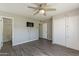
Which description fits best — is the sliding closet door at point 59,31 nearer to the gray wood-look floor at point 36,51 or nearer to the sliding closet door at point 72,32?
the sliding closet door at point 72,32

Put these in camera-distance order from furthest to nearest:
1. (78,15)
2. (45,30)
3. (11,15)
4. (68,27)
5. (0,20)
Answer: (45,30)
(11,15)
(68,27)
(0,20)
(78,15)

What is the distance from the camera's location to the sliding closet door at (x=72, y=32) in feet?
15.4

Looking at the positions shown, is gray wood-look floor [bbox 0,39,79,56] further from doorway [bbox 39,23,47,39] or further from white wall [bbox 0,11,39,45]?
doorway [bbox 39,23,47,39]

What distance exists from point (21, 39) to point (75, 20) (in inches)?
166

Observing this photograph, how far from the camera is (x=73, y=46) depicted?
16.1ft

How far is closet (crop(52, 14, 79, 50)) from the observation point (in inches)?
187

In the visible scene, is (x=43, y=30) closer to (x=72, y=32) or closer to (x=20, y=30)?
(x=20, y=30)

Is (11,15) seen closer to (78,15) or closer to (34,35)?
(34,35)

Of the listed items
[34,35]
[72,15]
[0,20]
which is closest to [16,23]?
[0,20]

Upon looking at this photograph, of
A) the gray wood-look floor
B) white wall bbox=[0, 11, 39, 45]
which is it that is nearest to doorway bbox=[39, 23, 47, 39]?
white wall bbox=[0, 11, 39, 45]

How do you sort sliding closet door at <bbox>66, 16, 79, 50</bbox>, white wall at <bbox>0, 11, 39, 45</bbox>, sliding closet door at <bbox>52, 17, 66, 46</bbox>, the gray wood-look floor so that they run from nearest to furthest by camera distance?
the gray wood-look floor → sliding closet door at <bbox>66, 16, 79, 50</bbox> → sliding closet door at <bbox>52, 17, 66, 46</bbox> → white wall at <bbox>0, 11, 39, 45</bbox>

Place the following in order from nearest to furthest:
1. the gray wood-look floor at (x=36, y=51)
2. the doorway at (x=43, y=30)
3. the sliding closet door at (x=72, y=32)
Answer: the gray wood-look floor at (x=36, y=51) → the sliding closet door at (x=72, y=32) → the doorway at (x=43, y=30)

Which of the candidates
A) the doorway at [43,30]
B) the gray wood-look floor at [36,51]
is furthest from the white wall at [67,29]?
the doorway at [43,30]

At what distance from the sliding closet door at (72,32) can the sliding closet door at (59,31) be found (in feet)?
1.29
